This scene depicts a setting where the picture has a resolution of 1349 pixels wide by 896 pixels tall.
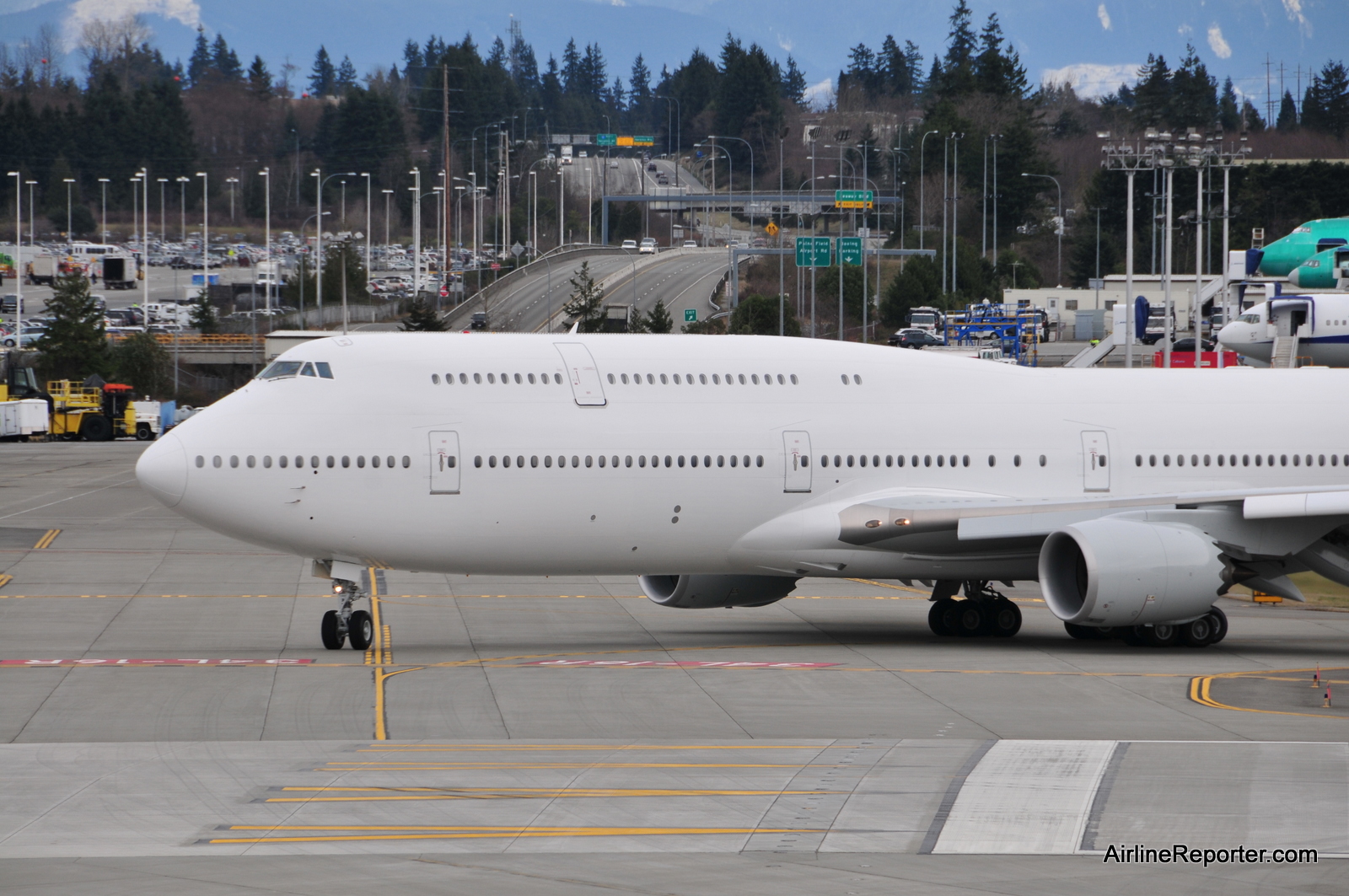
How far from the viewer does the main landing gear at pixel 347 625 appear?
80.4 feet

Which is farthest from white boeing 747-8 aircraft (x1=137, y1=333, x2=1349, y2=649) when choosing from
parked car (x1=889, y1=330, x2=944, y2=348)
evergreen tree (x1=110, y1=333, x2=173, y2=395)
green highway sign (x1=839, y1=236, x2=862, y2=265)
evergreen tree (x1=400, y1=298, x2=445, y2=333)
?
evergreen tree (x1=110, y1=333, x2=173, y2=395)

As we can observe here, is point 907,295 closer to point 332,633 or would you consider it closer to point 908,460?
point 908,460

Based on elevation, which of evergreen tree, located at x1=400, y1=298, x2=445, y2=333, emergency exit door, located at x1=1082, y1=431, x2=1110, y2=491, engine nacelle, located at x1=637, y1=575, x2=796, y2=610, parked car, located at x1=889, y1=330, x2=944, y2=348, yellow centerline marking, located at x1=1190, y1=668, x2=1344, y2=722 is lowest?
yellow centerline marking, located at x1=1190, y1=668, x2=1344, y2=722

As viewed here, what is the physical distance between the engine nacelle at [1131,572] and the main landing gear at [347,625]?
10.6 meters

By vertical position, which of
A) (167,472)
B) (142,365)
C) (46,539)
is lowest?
(46,539)

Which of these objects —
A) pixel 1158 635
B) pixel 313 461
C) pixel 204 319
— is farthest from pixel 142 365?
pixel 1158 635

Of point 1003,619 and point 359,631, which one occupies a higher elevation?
point 359,631

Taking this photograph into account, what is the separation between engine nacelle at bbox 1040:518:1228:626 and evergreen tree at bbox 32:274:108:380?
9144 centimetres

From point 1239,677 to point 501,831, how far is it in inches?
522

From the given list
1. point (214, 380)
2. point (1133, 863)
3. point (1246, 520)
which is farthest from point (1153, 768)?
point (214, 380)

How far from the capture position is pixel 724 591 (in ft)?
88.2

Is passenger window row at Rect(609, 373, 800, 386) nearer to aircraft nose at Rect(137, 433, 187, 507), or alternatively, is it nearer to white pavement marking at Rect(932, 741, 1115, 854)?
aircraft nose at Rect(137, 433, 187, 507)

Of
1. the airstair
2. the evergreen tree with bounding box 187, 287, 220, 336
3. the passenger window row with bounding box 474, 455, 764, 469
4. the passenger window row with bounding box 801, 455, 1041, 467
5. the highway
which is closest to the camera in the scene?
the passenger window row with bounding box 474, 455, 764, 469

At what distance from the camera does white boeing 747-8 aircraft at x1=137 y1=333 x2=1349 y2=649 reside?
941 inches
